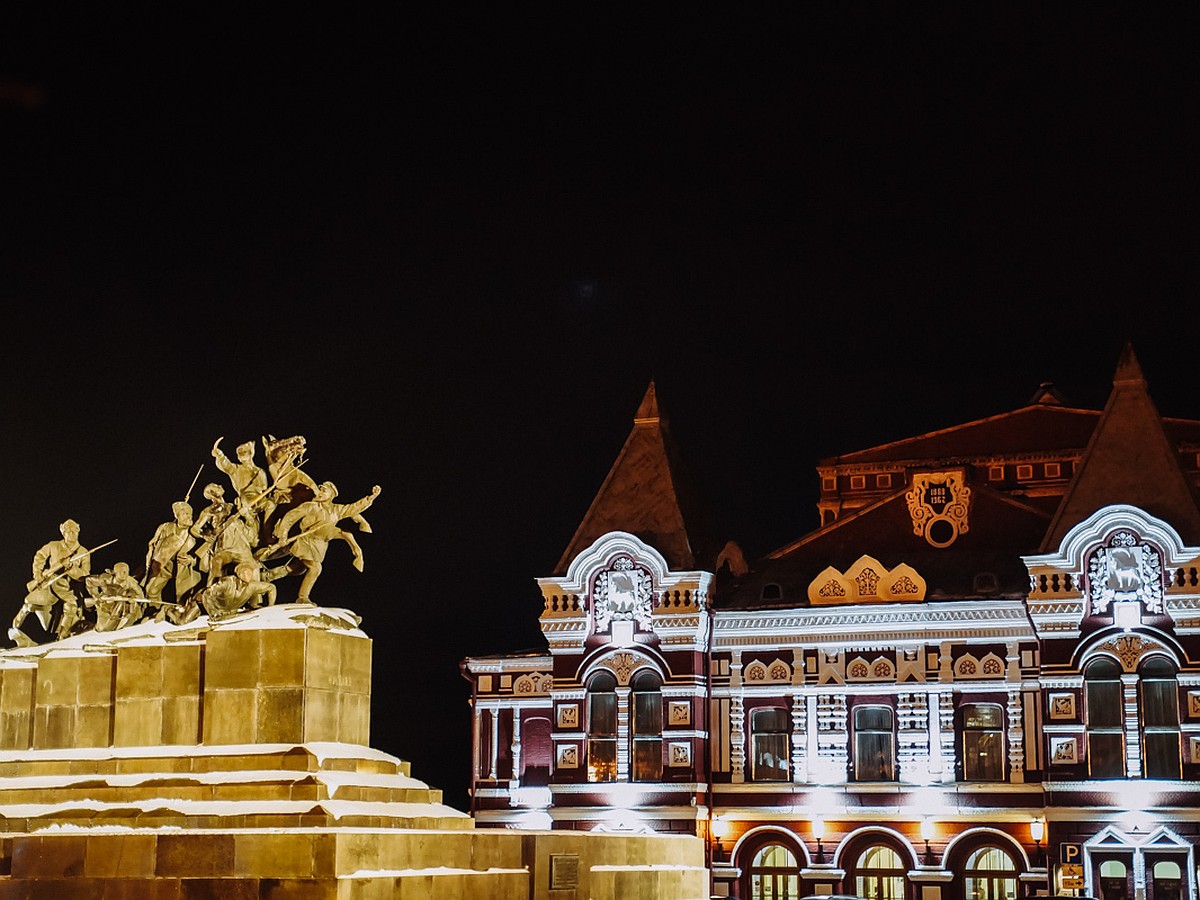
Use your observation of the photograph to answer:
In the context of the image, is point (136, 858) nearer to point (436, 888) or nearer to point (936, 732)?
point (436, 888)

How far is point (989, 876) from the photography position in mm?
45906

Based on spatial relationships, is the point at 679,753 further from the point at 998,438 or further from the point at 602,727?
the point at 998,438

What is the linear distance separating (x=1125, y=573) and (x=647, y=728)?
1290cm

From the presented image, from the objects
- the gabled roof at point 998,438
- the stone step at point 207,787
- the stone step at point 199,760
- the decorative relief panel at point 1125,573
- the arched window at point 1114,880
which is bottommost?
the arched window at point 1114,880

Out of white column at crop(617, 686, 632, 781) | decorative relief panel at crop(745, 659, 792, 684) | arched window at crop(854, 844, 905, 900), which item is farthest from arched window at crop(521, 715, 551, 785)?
arched window at crop(854, 844, 905, 900)

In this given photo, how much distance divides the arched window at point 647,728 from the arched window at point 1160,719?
40.2ft

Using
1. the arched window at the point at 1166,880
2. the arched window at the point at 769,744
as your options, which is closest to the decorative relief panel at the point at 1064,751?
the arched window at the point at 1166,880

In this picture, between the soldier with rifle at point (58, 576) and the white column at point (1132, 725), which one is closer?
the soldier with rifle at point (58, 576)

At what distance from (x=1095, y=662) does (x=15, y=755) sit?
2790 centimetres

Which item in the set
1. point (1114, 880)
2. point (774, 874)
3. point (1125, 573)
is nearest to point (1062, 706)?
point (1125, 573)

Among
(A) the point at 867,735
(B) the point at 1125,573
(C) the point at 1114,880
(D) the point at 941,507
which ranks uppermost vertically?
(D) the point at 941,507

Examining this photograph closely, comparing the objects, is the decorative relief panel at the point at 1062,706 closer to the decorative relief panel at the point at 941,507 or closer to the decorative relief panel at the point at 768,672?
the decorative relief panel at the point at 941,507

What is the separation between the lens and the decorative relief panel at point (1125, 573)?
1778 inches

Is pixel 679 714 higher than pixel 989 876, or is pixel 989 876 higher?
pixel 679 714
